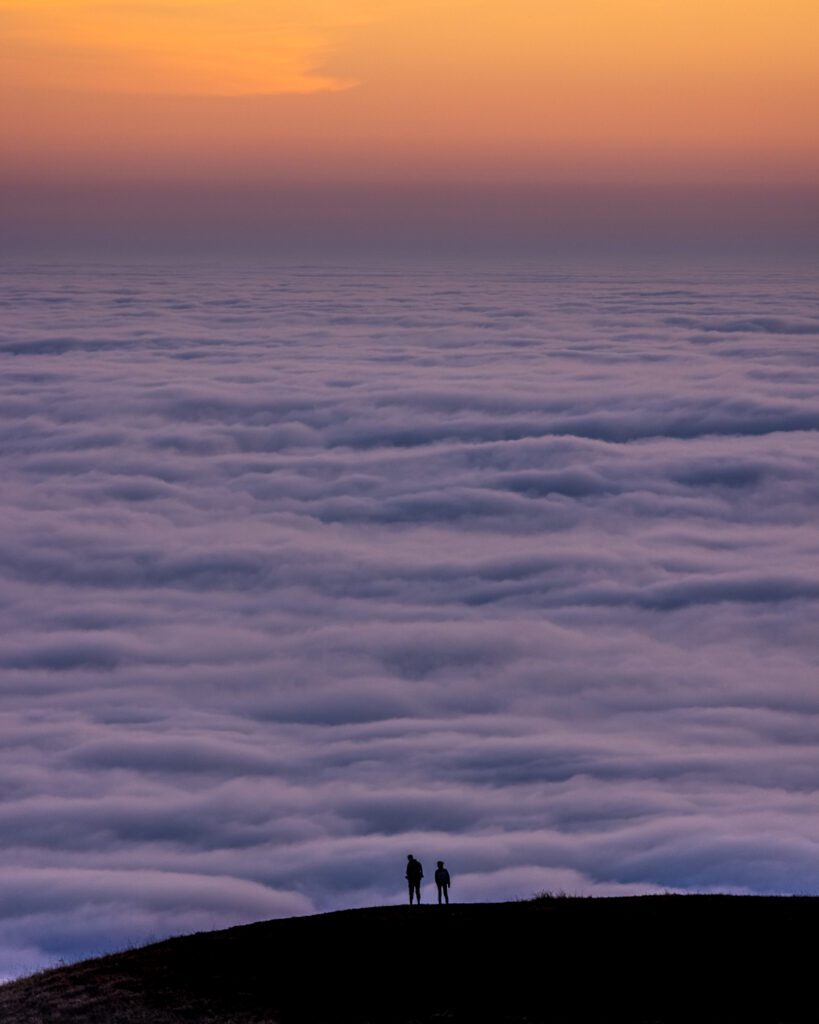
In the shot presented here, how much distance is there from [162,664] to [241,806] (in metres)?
38.6

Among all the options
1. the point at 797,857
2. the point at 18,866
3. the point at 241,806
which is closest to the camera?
the point at 797,857

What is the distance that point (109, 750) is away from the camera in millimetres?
100375

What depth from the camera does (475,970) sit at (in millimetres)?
18281

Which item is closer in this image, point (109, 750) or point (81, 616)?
point (109, 750)

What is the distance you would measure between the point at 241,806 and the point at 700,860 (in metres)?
34.1

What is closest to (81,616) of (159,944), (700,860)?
(700,860)

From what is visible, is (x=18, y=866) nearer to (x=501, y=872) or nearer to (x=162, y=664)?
(x=501, y=872)

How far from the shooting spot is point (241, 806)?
90.4 metres

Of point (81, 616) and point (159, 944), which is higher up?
point (81, 616)

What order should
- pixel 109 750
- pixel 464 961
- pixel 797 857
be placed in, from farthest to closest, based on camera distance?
pixel 109 750 < pixel 797 857 < pixel 464 961

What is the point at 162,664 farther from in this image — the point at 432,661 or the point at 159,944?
the point at 159,944

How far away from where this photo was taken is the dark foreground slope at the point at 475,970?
17.1 m

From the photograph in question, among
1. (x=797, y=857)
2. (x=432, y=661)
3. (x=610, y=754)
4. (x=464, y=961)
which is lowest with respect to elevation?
(x=464, y=961)

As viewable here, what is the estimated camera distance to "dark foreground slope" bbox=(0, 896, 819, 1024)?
17141 mm
